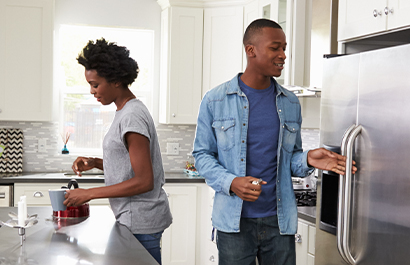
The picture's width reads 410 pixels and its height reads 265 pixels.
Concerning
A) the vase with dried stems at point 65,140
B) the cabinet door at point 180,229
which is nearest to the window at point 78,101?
the vase with dried stems at point 65,140

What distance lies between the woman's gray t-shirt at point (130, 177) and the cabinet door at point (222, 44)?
2.43 m

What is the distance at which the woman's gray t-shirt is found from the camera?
188 cm

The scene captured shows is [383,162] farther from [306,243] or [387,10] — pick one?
[306,243]

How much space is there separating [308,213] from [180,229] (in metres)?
1.83

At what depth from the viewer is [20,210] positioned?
1761 millimetres


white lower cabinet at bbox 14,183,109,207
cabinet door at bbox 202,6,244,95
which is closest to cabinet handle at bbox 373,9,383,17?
cabinet door at bbox 202,6,244,95

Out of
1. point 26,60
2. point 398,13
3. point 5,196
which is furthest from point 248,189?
point 26,60

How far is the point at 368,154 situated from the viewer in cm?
185

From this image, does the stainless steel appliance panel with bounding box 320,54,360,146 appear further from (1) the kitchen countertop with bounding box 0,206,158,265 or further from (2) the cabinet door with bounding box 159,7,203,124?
(2) the cabinet door with bounding box 159,7,203,124

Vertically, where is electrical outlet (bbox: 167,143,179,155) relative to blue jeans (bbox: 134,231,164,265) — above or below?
above

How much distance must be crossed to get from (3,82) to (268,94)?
287 centimetres

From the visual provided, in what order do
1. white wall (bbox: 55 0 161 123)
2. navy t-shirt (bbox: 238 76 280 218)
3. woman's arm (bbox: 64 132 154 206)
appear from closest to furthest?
woman's arm (bbox: 64 132 154 206), navy t-shirt (bbox: 238 76 280 218), white wall (bbox: 55 0 161 123)

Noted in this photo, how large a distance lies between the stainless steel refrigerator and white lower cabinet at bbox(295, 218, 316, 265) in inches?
15.8

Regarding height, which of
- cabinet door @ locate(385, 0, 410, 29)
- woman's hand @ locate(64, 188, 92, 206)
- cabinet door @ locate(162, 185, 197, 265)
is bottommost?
cabinet door @ locate(162, 185, 197, 265)
